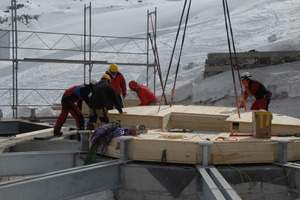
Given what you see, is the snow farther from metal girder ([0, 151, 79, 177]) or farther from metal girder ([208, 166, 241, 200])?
metal girder ([0, 151, 79, 177])

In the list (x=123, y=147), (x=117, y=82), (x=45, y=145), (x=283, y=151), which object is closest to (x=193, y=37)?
(x=117, y=82)

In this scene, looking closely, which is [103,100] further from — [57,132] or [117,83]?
[117,83]

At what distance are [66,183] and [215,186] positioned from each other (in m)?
1.81

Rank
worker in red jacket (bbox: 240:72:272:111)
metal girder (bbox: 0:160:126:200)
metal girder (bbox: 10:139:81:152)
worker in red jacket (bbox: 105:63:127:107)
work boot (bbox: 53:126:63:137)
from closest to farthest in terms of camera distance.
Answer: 1. metal girder (bbox: 0:160:126:200)
2. metal girder (bbox: 10:139:81:152)
3. work boot (bbox: 53:126:63:137)
4. worker in red jacket (bbox: 240:72:272:111)
5. worker in red jacket (bbox: 105:63:127:107)

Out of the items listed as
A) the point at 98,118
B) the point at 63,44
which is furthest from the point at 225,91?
the point at 63,44

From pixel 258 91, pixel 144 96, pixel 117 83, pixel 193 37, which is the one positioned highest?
pixel 193 37

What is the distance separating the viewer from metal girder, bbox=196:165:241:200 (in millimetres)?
4109

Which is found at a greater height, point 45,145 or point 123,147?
point 123,147

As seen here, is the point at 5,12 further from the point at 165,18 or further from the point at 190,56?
the point at 190,56

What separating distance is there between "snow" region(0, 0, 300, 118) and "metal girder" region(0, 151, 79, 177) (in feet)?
30.6

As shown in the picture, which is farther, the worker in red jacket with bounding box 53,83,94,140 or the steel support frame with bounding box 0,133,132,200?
the worker in red jacket with bounding box 53,83,94,140

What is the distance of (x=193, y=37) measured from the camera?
120 ft

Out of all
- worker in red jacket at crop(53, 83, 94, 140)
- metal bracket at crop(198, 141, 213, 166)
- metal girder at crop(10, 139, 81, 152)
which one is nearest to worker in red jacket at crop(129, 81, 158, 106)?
worker in red jacket at crop(53, 83, 94, 140)

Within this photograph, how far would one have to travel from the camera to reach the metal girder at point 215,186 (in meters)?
4.11
